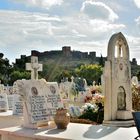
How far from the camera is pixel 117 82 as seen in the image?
34.8ft

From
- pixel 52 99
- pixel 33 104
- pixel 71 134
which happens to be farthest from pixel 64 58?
pixel 71 134

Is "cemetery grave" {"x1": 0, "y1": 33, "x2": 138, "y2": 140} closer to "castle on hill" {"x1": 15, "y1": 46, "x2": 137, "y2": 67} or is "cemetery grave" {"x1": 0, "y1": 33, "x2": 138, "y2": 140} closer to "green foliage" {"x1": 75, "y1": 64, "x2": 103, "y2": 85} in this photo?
"green foliage" {"x1": 75, "y1": 64, "x2": 103, "y2": 85}

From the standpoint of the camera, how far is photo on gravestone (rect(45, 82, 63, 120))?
838 cm

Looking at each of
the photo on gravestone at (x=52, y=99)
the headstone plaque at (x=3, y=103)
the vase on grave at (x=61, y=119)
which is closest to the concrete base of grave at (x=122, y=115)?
the photo on gravestone at (x=52, y=99)

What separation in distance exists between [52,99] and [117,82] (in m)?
2.68

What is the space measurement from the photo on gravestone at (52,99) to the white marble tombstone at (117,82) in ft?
6.56

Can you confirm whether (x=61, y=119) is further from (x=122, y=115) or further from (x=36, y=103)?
(x=122, y=115)

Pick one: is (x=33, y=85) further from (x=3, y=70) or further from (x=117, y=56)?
(x=3, y=70)

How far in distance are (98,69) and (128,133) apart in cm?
5743

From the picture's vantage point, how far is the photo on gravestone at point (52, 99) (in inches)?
330

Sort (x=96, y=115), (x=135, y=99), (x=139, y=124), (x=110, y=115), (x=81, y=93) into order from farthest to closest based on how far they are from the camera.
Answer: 1. (x=81, y=93)
2. (x=135, y=99)
3. (x=96, y=115)
4. (x=110, y=115)
5. (x=139, y=124)

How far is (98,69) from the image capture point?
6400 centimetres

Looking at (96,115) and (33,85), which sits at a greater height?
(33,85)

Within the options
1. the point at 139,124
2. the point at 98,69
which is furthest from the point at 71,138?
the point at 98,69
